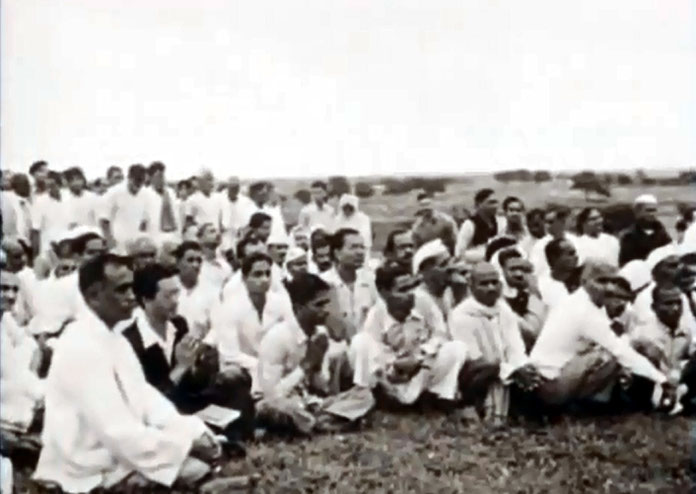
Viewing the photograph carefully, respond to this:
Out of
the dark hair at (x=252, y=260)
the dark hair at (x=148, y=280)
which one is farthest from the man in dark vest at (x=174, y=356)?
the dark hair at (x=252, y=260)

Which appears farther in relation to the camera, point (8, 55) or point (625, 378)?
point (625, 378)

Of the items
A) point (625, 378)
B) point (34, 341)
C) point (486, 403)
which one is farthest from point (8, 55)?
point (625, 378)

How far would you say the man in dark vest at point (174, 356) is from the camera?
1.44 m

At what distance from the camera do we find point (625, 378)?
1527 mm

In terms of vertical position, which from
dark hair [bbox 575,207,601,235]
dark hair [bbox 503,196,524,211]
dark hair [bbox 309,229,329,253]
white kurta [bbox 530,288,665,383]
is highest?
dark hair [bbox 503,196,524,211]

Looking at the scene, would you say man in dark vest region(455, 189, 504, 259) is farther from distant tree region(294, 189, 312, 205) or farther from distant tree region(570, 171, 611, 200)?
distant tree region(294, 189, 312, 205)

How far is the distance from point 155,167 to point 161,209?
6 centimetres

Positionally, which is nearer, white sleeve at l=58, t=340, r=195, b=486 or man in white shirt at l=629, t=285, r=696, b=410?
white sleeve at l=58, t=340, r=195, b=486

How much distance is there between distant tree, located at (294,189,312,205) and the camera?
1.47 metres

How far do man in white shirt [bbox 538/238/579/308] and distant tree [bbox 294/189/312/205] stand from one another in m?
0.37

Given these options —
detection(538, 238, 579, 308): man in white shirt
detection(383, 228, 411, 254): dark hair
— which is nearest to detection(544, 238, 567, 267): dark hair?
detection(538, 238, 579, 308): man in white shirt

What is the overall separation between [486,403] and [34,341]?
2.19 feet

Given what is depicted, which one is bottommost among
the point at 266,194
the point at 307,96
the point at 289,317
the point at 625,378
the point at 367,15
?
the point at 625,378

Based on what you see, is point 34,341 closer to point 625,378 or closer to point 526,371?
point 526,371
